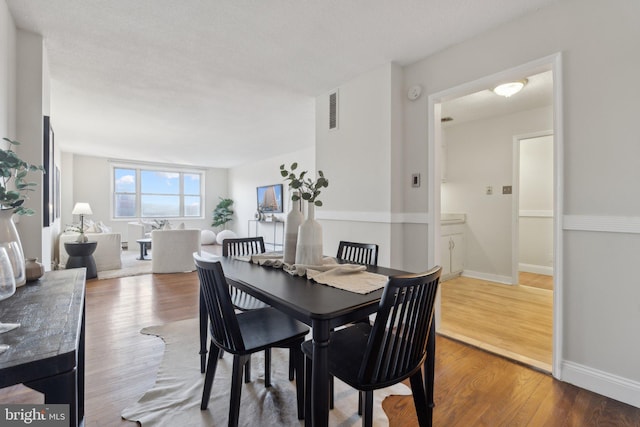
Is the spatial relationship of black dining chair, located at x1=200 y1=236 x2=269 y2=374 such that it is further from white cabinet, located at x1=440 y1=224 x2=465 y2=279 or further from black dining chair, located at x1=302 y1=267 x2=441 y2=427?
white cabinet, located at x1=440 y1=224 x2=465 y2=279

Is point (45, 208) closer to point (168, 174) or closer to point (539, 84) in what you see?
point (539, 84)

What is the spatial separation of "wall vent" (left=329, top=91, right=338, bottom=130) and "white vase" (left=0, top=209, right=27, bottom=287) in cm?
272

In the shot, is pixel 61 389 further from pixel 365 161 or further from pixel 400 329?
pixel 365 161

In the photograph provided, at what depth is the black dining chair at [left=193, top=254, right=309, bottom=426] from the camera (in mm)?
1303

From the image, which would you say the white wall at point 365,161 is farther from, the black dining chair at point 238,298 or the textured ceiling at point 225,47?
the black dining chair at point 238,298

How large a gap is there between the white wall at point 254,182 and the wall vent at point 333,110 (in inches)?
124

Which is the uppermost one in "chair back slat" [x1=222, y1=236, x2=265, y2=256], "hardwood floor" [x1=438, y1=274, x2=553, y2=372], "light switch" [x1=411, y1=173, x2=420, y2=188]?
"light switch" [x1=411, y1=173, x2=420, y2=188]

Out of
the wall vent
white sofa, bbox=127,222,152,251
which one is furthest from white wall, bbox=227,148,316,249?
the wall vent

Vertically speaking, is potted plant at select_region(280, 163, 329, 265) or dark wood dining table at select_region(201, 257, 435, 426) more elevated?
potted plant at select_region(280, 163, 329, 265)

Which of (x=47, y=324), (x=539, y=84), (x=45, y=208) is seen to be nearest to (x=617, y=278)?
(x=539, y=84)

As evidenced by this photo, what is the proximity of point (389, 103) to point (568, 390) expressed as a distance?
2.43 m

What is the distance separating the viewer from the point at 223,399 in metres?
1.67

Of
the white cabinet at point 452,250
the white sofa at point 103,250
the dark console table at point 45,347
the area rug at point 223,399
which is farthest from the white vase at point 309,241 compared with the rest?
the white sofa at point 103,250

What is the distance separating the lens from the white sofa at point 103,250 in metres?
4.88
